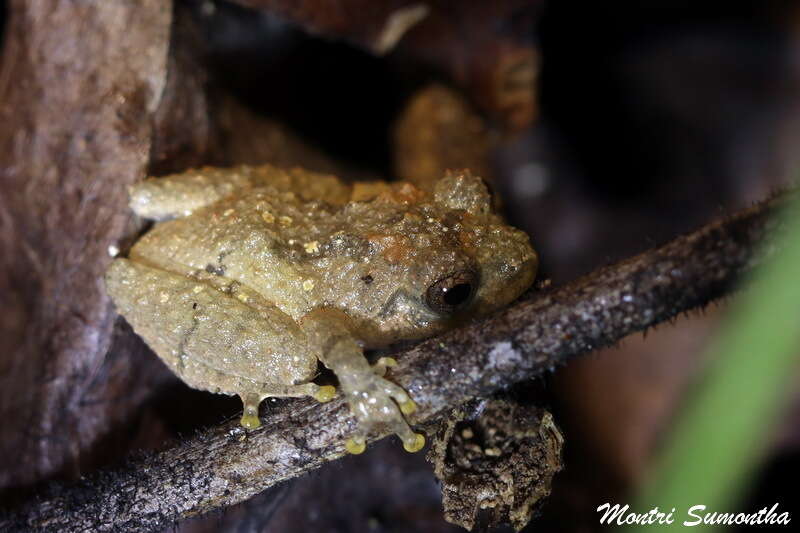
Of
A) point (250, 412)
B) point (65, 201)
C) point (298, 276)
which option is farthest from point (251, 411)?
point (65, 201)

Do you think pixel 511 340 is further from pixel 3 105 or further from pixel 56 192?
pixel 3 105

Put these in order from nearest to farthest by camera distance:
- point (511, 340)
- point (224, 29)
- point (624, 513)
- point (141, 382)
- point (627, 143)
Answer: point (511, 340), point (141, 382), point (624, 513), point (224, 29), point (627, 143)

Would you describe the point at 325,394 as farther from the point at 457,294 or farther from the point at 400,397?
the point at 457,294

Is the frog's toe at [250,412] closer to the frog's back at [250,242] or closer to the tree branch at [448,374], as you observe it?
the tree branch at [448,374]

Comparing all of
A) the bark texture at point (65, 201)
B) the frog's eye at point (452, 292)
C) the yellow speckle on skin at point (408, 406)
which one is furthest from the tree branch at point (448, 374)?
the bark texture at point (65, 201)

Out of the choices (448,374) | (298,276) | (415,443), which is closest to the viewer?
(448,374)

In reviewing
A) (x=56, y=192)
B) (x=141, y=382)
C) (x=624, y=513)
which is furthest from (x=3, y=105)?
(x=624, y=513)

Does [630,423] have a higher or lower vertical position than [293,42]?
lower

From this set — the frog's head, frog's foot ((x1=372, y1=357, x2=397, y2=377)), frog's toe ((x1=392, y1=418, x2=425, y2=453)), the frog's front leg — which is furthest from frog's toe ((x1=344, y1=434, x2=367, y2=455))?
the frog's head
